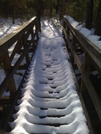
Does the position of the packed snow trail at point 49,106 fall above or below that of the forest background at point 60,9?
below

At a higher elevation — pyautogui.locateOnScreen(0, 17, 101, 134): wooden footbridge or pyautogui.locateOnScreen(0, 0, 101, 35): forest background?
pyautogui.locateOnScreen(0, 0, 101, 35): forest background

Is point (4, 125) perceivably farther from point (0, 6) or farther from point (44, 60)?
point (0, 6)

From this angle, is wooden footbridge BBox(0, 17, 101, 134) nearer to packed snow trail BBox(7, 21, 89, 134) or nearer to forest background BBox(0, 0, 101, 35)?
packed snow trail BBox(7, 21, 89, 134)

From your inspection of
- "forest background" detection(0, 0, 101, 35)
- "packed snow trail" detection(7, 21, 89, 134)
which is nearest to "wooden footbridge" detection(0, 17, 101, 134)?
"packed snow trail" detection(7, 21, 89, 134)

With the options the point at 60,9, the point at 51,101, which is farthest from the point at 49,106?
the point at 60,9

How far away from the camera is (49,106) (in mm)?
3143

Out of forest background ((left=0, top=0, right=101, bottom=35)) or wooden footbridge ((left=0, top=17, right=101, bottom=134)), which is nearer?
wooden footbridge ((left=0, top=17, right=101, bottom=134))

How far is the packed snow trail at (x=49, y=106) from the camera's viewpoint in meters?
2.45

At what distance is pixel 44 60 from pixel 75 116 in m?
3.39

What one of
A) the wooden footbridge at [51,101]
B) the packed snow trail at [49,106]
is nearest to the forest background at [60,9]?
the packed snow trail at [49,106]

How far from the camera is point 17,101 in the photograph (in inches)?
121

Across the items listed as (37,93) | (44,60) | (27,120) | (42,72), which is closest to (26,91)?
(37,93)

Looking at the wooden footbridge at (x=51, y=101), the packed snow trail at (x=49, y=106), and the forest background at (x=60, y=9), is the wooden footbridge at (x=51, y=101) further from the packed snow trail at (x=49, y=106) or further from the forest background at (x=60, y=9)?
the forest background at (x=60, y=9)

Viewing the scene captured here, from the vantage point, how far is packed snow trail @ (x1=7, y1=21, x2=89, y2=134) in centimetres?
245
